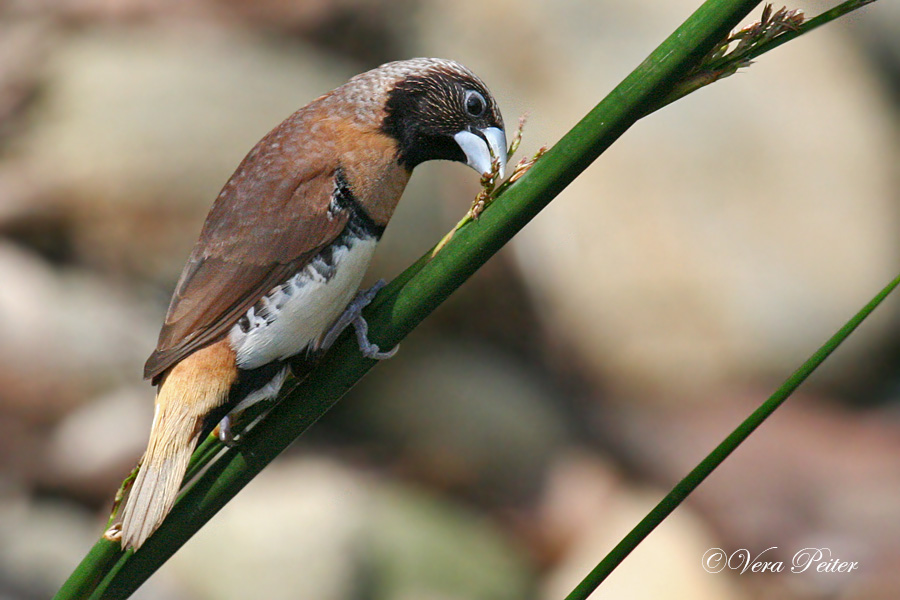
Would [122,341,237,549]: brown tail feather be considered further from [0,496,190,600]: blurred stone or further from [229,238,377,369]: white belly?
[0,496,190,600]: blurred stone

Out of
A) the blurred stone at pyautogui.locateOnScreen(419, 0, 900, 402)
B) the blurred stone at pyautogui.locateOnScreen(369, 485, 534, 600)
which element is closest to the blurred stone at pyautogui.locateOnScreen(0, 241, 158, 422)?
the blurred stone at pyautogui.locateOnScreen(369, 485, 534, 600)

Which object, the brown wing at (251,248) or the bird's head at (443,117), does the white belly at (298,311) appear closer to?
the brown wing at (251,248)

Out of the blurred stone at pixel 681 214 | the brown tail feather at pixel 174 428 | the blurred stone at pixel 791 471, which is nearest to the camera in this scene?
the brown tail feather at pixel 174 428

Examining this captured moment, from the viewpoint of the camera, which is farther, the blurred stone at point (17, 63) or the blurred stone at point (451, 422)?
the blurred stone at point (451, 422)

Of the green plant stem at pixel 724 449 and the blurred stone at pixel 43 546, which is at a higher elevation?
the green plant stem at pixel 724 449

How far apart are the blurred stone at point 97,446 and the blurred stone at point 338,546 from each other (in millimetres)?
498

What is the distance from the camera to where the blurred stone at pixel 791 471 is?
4.73 metres

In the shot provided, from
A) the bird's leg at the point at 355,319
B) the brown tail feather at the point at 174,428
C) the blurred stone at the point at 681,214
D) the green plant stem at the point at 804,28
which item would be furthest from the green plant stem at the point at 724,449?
the blurred stone at the point at 681,214

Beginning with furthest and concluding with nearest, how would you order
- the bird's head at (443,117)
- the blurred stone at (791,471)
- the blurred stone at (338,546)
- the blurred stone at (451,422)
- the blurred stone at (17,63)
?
the blurred stone at (791,471) < the blurred stone at (451,422) < the blurred stone at (17,63) < the blurred stone at (338,546) < the bird's head at (443,117)

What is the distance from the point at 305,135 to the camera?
1812 mm

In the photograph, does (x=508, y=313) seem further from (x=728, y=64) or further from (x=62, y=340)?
(x=728, y=64)

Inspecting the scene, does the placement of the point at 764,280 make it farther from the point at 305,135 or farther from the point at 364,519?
the point at 305,135

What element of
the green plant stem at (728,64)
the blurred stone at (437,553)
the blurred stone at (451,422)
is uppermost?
the green plant stem at (728,64)

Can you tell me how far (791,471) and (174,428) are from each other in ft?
14.2
